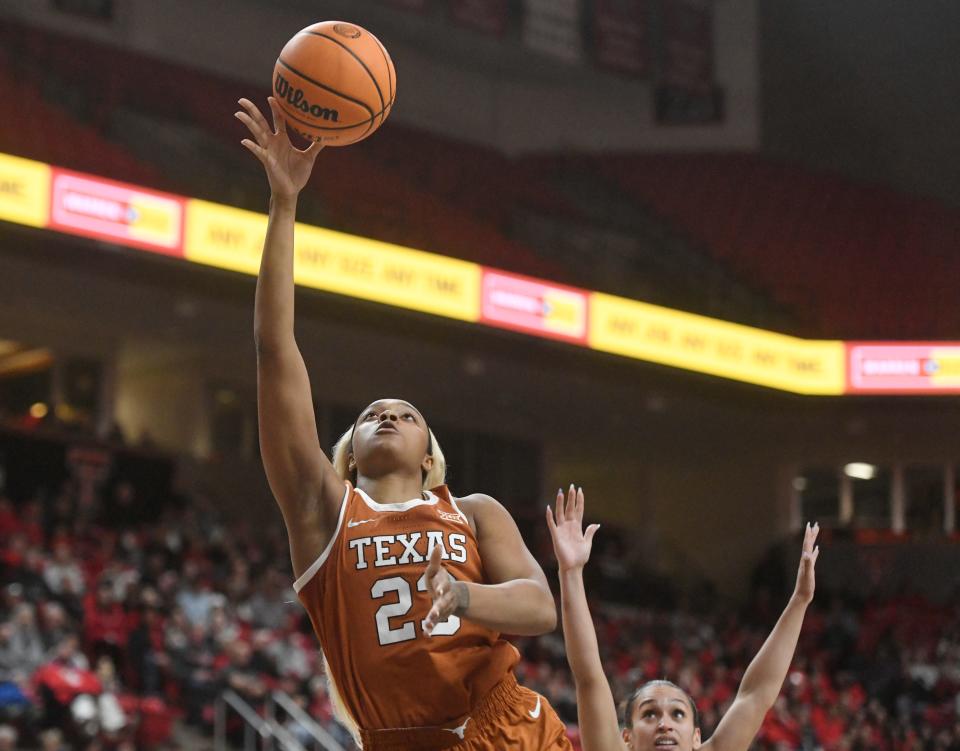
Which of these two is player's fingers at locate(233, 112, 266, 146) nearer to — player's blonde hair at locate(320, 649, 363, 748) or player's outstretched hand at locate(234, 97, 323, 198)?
player's outstretched hand at locate(234, 97, 323, 198)

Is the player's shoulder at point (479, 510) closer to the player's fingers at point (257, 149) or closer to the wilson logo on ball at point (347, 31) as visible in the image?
the player's fingers at point (257, 149)

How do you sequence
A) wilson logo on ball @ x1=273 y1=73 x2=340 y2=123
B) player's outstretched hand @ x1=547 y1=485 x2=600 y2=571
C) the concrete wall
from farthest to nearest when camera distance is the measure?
1. the concrete wall
2. wilson logo on ball @ x1=273 y1=73 x2=340 y2=123
3. player's outstretched hand @ x1=547 y1=485 x2=600 y2=571

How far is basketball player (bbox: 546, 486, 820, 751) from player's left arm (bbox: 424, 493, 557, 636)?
3.6 inches

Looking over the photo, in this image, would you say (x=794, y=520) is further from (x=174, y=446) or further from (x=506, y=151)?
(x=174, y=446)

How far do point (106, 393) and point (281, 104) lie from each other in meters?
17.0

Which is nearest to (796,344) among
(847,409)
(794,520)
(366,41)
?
(847,409)

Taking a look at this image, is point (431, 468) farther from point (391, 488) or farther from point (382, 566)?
point (382, 566)

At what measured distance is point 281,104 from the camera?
3.81 metres

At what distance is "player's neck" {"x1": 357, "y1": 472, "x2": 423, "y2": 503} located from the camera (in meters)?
3.71

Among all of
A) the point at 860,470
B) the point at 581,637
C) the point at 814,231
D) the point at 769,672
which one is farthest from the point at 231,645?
the point at 860,470

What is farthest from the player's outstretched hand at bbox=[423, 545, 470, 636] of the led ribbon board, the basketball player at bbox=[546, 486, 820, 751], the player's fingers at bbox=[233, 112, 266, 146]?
the led ribbon board

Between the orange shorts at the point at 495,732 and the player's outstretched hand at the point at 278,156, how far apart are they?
1292 mm

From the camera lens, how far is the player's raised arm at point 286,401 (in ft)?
11.5

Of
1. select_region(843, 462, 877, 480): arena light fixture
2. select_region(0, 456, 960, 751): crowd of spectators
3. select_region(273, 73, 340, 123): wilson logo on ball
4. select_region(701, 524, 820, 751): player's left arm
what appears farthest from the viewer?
select_region(843, 462, 877, 480): arena light fixture
